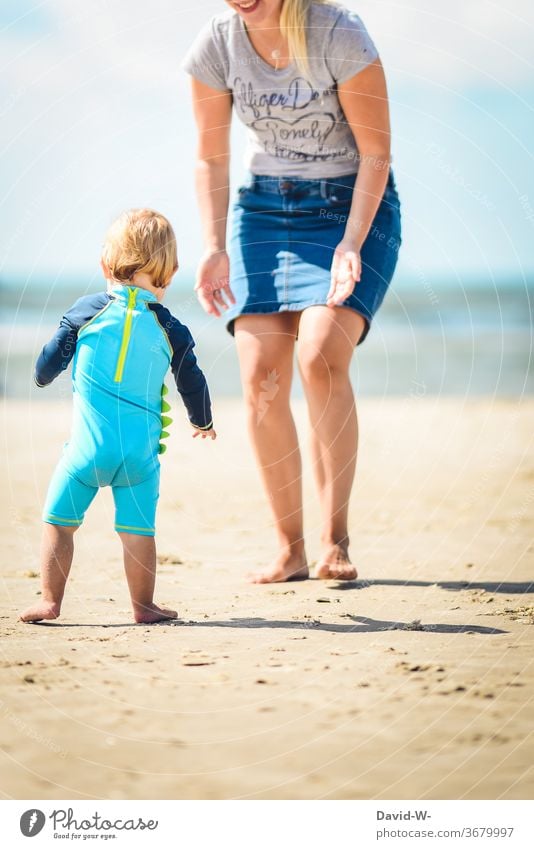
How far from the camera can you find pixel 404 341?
18.9 meters

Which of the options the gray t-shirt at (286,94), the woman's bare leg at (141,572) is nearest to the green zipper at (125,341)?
the woman's bare leg at (141,572)

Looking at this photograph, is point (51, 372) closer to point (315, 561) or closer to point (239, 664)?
point (239, 664)

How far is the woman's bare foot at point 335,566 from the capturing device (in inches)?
192

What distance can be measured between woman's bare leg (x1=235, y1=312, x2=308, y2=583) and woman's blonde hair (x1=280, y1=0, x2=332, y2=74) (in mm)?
1145

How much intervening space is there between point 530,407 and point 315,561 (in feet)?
21.2

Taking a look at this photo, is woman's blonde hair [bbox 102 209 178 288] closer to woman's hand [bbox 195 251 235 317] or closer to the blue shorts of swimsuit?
woman's hand [bbox 195 251 235 317]

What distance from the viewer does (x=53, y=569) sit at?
13.2 ft

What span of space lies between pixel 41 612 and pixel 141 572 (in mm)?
397

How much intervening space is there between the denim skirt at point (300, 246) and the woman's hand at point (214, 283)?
6cm
